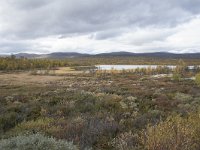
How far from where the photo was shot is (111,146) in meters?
7.37

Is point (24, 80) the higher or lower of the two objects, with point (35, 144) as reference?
lower

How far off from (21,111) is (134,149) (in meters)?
8.57

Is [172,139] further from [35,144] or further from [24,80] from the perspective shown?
[24,80]

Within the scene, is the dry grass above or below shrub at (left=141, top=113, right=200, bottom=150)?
below

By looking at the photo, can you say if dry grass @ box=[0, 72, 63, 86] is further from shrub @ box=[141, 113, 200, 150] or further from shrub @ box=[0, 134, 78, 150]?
shrub @ box=[141, 113, 200, 150]

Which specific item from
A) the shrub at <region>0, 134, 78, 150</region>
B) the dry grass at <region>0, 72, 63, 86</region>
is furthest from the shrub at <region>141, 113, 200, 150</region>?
the dry grass at <region>0, 72, 63, 86</region>

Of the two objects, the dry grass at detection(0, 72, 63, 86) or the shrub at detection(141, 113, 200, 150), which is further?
the dry grass at detection(0, 72, 63, 86)

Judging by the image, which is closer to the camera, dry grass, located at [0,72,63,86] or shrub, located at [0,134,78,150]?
shrub, located at [0,134,78,150]

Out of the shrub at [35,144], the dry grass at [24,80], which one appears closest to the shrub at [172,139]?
the shrub at [35,144]

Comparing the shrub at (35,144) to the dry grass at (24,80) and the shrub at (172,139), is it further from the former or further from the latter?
the dry grass at (24,80)

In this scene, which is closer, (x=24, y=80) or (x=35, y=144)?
(x=35, y=144)

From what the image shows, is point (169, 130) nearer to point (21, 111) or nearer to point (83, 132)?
point (83, 132)

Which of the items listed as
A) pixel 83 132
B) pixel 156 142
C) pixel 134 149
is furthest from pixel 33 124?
pixel 156 142

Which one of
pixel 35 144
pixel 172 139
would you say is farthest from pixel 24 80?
pixel 172 139
